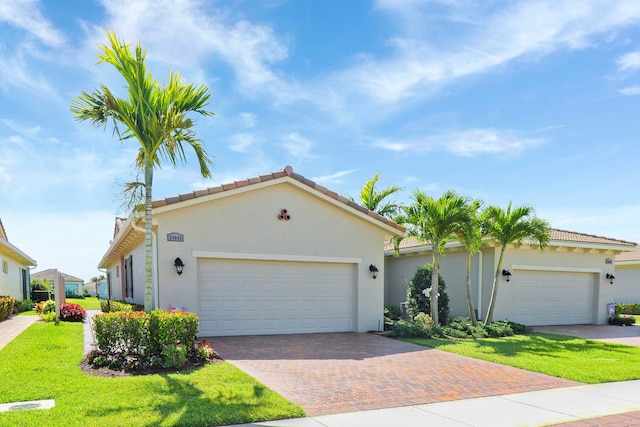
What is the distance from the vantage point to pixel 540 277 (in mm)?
17688

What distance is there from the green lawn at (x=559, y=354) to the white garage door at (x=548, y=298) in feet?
7.91

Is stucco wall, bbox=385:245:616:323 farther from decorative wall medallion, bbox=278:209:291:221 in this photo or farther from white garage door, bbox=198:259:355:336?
decorative wall medallion, bbox=278:209:291:221

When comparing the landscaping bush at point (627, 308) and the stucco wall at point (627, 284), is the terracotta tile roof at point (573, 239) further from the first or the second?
the stucco wall at point (627, 284)

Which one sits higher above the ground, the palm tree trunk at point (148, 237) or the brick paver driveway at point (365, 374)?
the palm tree trunk at point (148, 237)

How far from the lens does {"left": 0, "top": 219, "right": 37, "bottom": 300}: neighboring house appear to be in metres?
19.2

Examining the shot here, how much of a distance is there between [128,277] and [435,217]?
13690mm

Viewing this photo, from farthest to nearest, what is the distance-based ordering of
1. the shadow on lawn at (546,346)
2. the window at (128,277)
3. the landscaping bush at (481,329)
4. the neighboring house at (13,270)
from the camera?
the neighboring house at (13,270)
the window at (128,277)
the landscaping bush at (481,329)
the shadow on lawn at (546,346)

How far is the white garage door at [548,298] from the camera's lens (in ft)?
55.2

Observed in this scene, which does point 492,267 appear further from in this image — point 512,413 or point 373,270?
point 512,413

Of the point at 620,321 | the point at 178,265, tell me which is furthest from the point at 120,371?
the point at 620,321

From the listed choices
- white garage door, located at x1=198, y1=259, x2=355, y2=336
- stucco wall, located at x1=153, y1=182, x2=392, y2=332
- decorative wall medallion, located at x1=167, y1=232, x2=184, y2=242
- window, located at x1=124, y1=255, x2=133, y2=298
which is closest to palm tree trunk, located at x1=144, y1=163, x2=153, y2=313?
stucco wall, located at x1=153, y1=182, x2=392, y2=332

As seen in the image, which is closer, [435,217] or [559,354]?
[559,354]

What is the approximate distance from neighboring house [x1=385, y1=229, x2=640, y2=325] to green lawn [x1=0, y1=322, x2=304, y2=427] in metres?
11.7

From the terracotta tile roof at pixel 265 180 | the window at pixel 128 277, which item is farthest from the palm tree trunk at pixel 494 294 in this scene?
the window at pixel 128 277
